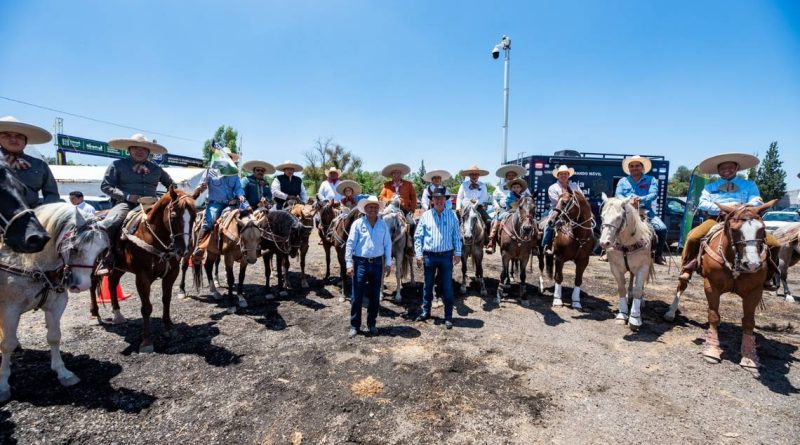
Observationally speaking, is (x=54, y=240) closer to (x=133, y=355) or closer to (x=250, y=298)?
(x=133, y=355)

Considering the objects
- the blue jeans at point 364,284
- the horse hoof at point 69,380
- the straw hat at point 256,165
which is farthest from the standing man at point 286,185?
the horse hoof at point 69,380

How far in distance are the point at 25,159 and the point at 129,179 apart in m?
1.36

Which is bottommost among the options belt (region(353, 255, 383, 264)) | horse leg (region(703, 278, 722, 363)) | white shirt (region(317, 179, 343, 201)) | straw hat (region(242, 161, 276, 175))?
horse leg (region(703, 278, 722, 363))

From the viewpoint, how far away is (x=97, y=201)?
1866 centimetres

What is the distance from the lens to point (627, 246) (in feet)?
19.3

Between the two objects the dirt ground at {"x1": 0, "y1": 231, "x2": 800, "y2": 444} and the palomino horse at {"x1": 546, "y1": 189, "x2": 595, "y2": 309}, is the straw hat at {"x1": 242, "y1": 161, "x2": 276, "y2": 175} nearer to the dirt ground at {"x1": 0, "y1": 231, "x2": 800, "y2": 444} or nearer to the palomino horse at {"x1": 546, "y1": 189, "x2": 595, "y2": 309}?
the dirt ground at {"x1": 0, "y1": 231, "x2": 800, "y2": 444}

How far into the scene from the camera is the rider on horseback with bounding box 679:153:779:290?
210 inches

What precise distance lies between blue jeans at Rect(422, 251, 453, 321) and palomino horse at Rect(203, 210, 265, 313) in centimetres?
331

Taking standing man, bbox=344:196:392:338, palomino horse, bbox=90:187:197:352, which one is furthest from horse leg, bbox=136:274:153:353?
standing man, bbox=344:196:392:338

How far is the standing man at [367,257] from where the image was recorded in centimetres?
567

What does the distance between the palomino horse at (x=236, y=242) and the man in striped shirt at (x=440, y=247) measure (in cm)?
323

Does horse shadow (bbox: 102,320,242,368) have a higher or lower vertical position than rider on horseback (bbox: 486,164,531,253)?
lower

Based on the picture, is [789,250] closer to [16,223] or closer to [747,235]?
[747,235]

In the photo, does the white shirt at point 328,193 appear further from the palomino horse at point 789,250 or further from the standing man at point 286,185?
the palomino horse at point 789,250
